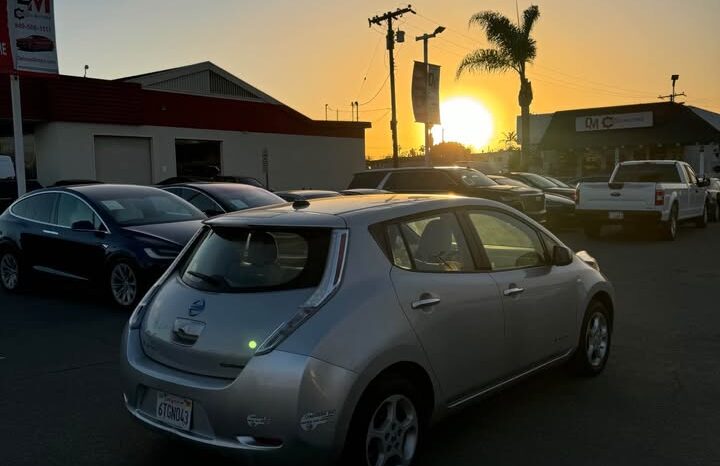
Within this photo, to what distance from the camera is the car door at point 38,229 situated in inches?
365

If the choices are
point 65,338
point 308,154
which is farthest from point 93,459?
point 308,154

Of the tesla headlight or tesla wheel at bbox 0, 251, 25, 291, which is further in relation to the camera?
tesla wheel at bbox 0, 251, 25, 291

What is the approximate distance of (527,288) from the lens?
4480 mm

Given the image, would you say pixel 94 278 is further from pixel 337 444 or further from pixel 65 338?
pixel 337 444

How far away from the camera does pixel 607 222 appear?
50.9ft

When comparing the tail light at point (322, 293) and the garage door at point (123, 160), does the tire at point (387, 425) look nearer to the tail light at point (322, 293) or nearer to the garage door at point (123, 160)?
the tail light at point (322, 293)

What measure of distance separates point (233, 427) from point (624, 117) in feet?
140

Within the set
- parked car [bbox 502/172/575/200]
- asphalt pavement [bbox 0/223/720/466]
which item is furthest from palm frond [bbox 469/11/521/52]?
asphalt pavement [bbox 0/223/720/466]

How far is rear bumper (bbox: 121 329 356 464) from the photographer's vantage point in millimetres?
3088

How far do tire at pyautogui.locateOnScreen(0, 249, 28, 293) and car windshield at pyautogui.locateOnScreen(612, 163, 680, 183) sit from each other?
13517 mm

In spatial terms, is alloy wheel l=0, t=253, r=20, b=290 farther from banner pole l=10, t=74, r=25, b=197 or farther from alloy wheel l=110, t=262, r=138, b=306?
banner pole l=10, t=74, r=25, b=197

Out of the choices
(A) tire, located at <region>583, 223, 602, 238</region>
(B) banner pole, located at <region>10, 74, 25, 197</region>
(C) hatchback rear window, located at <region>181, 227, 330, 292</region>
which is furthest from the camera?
(A) tire, located at <region>583, 223, 602, 238</region>

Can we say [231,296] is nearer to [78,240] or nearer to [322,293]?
[322,293]

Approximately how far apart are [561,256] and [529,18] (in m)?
31.7
